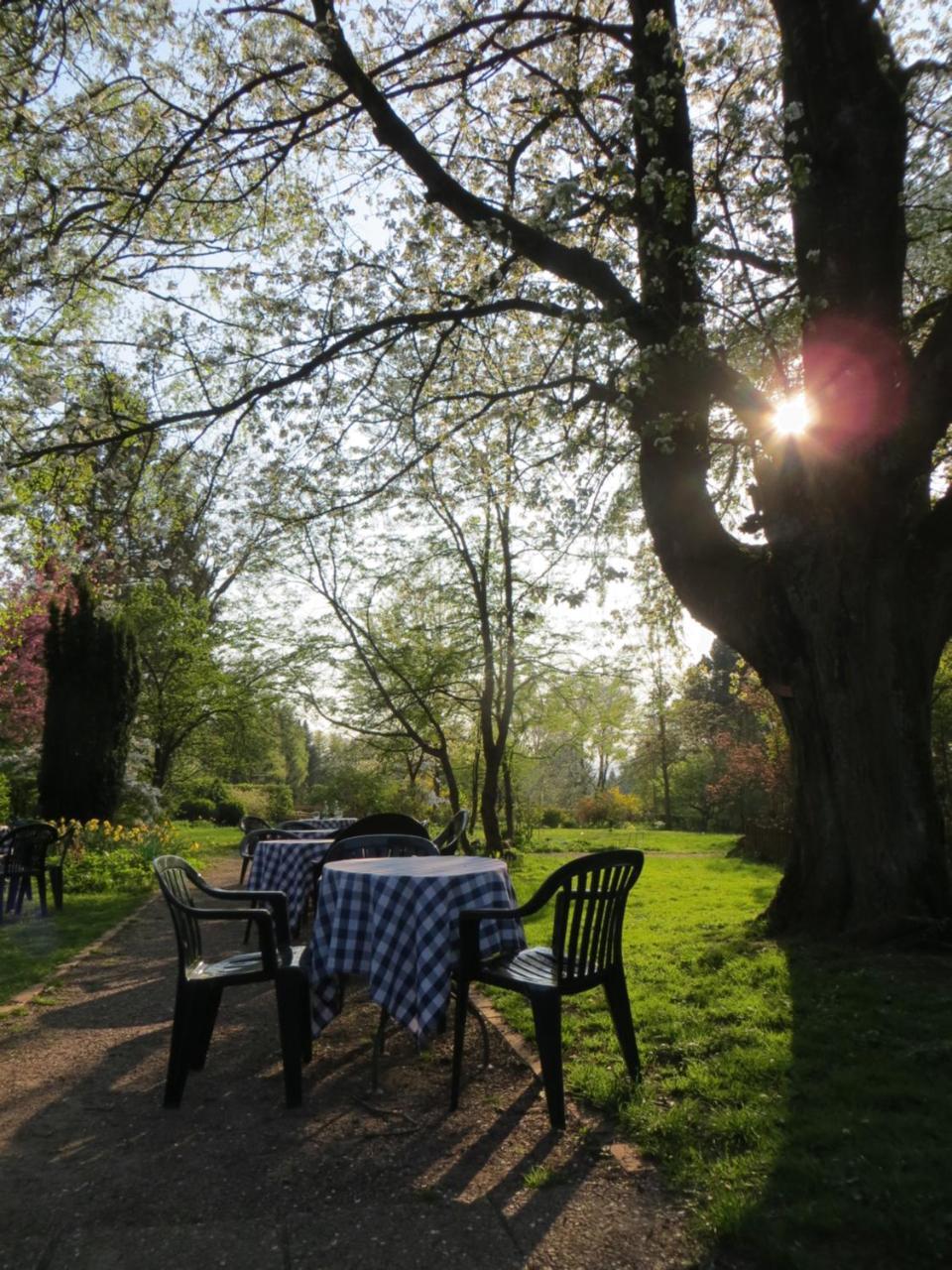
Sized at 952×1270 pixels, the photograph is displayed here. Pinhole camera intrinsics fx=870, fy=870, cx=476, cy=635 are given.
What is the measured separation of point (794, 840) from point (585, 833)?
696 inches

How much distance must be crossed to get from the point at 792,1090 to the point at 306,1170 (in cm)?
198

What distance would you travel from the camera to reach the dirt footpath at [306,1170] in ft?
8.20

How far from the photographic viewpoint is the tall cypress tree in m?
14.3

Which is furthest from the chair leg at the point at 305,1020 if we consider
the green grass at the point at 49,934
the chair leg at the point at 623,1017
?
the green grass at the point at 49,934

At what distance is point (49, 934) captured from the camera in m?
7.62

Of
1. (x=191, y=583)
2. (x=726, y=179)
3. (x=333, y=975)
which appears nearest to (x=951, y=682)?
(x=726, y=179)

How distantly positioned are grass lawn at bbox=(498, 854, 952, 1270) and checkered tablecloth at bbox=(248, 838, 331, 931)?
2.31m

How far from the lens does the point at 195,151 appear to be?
687cm

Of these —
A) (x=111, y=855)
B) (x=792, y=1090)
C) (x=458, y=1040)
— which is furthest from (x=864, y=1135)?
(x=111, y=855)

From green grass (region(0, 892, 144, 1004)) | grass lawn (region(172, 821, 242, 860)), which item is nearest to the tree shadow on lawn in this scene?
green grass (region(0, 892, 144, 1004))

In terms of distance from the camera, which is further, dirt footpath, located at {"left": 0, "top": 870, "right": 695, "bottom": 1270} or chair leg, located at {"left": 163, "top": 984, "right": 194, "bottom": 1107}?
chair leg, located at {"left": 163, "top": 984, "right": 194, "bottom": 1107}

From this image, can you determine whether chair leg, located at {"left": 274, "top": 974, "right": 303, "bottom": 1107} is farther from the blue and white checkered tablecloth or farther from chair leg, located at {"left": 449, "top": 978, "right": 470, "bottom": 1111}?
chair leg, located at {"left": 449, "top": 978, "right": 470, "bottom": 1111}

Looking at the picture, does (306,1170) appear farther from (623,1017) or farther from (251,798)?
(251,798)

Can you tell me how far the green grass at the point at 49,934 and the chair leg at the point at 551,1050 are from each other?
3.76m
